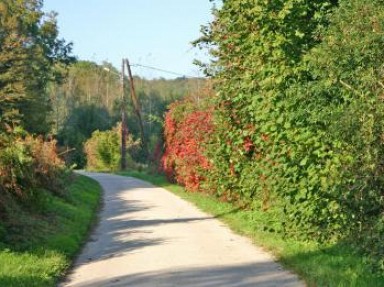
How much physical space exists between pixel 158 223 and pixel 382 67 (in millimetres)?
9302

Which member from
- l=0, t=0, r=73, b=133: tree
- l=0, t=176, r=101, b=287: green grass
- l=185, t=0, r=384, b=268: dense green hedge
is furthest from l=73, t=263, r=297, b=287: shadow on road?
l=0, t=0, r=73, b=133: tree

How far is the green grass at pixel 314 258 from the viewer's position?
27.2 ft

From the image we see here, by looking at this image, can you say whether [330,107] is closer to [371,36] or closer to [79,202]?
[371,36]

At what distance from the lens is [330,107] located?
995 cm

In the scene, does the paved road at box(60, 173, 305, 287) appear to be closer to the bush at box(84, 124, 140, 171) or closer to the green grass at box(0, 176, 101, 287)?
the green grass at box(0, 176, 101, 287)

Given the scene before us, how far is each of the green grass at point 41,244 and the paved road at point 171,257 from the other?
0.33 m

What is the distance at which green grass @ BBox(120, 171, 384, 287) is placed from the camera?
27.2 feet

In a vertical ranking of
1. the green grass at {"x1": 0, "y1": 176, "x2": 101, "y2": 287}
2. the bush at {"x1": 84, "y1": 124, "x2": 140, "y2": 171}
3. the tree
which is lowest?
the green grass at {"x1": 0, "y1": 176, "x2": 101, "y2": 287}

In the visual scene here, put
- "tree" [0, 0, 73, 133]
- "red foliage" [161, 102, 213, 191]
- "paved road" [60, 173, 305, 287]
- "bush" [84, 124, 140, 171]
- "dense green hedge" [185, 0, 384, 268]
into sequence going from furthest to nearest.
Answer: "bush" [84, 124, 140, 171] → "tree" [0, 0, 73, 133] → "red foliage" [161, 102, 213, 191] → "paved road" [60, 173, 305, 287] → "dense green hedge" [185, 0, 384, 268]

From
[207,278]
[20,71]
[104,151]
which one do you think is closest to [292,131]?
[207,278]

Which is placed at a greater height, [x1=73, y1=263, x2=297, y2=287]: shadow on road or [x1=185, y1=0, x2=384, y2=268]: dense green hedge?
[x1=185, y1=0, x2=384, y2=268]: dense green hedge

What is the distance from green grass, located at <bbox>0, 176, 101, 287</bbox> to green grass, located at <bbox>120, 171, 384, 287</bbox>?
12.2 ft

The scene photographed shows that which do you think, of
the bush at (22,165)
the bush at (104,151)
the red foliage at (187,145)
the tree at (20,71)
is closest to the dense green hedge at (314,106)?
the bush at (22,165)

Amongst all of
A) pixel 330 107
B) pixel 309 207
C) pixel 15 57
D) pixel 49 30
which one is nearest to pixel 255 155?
pixel 309 207
